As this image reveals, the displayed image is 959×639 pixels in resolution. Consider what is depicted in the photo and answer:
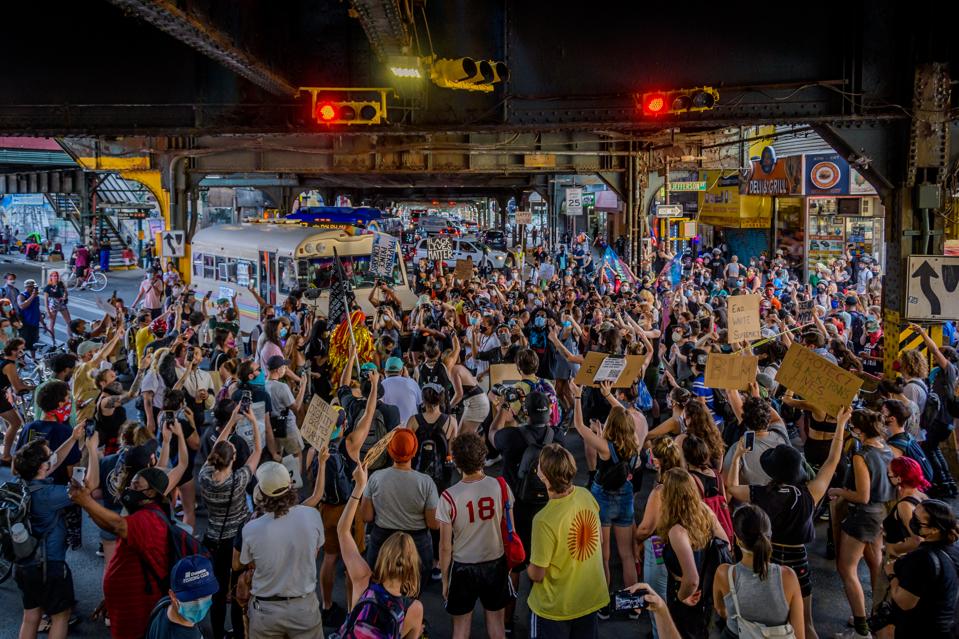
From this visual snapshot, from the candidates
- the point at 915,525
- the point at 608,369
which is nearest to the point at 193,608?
the point at 915,525

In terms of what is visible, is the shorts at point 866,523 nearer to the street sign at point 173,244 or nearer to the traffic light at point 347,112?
the traffic light at point 347,112

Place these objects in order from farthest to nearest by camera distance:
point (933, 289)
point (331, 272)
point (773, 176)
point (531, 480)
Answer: point (773, 176)
point (331, 272)
point (933, 289)
point (531, 480)

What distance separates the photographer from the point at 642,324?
1227 centimetres

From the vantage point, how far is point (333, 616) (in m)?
6.42

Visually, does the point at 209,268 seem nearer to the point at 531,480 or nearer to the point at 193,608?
the point at 531,480

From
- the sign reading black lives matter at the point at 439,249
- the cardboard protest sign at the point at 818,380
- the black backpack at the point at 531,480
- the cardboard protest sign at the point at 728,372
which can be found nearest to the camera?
the cardboard protest sign at the point at 818,380

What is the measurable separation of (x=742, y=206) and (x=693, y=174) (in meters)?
7.22

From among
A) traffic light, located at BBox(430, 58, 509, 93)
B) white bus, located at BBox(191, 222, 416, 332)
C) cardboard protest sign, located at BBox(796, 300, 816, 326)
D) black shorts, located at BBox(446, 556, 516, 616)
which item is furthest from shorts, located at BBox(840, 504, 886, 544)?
white bus, located at BBox(191, 222, 416, 332)

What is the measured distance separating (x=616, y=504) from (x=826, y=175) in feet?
66.6

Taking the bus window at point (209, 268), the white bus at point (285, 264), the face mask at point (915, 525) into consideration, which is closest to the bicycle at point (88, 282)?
the bus window at point (209, 268)

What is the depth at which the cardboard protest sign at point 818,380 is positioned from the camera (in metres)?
5.83

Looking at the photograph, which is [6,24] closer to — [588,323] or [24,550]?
[24,550]

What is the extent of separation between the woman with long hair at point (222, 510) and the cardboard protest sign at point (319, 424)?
565mm

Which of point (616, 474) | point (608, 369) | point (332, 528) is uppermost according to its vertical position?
point (608, 369)
